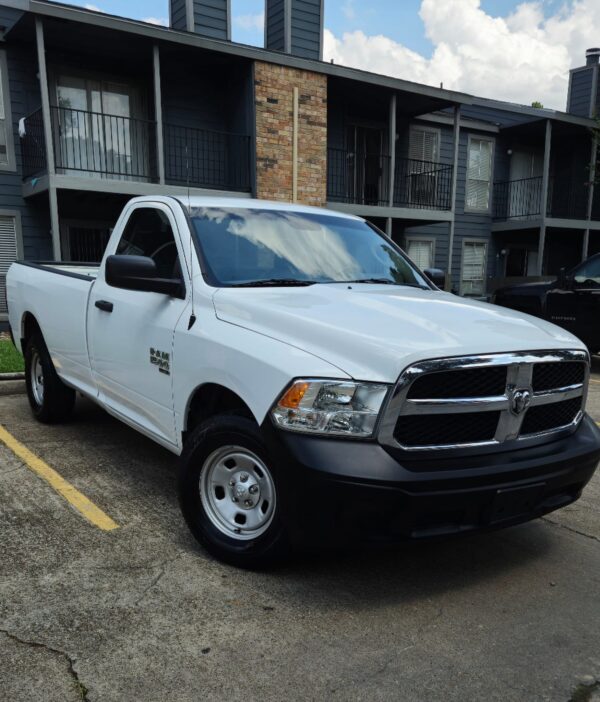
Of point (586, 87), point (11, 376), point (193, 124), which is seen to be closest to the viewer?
point (11, 376)

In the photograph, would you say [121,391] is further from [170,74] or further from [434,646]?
[170,74]

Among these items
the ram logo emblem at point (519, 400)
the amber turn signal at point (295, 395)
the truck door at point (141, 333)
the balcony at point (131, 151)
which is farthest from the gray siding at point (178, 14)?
the ram logo emblem at point (519, 400)

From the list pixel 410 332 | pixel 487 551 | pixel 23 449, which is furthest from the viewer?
pixel 23 449

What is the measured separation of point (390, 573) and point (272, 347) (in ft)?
4.31

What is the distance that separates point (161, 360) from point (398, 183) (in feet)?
48.0

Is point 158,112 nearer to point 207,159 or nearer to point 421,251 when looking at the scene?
point 207,159

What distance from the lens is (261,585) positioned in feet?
9.50

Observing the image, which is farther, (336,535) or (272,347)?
(272,347)

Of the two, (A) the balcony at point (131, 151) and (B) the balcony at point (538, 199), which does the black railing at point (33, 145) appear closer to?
(A) the balcony at point (131, 151)

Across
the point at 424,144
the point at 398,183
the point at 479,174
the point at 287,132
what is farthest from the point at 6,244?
the point at 479,174

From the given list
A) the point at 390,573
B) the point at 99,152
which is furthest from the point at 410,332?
the point at 99,152

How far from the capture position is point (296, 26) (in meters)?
14.9

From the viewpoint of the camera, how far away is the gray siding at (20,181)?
39.1 feet

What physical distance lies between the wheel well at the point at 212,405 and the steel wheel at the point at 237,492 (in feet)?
0.66
